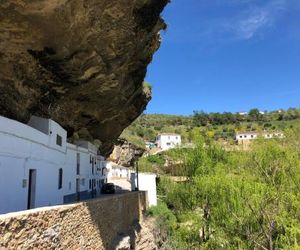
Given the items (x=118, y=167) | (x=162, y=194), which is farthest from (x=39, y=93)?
(x=118, y=167)

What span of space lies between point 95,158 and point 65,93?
1416 centimetres

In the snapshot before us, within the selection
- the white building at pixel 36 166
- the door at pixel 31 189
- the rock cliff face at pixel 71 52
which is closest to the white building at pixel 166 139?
the white building at pixel 36 166

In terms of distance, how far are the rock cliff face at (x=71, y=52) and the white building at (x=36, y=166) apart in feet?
6.03

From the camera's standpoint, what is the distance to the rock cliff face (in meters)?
13.4

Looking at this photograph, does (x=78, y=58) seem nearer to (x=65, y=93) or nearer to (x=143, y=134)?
(x=65, y=93)

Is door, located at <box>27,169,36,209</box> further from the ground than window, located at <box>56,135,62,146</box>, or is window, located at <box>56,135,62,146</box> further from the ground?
window, located at <box>56,135,62,146</box>

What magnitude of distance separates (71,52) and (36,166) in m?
5.36

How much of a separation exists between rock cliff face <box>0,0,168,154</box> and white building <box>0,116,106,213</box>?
1.84 m

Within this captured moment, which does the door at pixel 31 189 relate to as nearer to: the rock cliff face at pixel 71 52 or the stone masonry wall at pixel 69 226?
the stone masonry wall at pixel 69 226

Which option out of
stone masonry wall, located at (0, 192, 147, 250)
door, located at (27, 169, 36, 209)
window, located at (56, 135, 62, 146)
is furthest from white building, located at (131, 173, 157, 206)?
door, located at (27, 169, 36, 209)

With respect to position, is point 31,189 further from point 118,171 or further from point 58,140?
point 118,171

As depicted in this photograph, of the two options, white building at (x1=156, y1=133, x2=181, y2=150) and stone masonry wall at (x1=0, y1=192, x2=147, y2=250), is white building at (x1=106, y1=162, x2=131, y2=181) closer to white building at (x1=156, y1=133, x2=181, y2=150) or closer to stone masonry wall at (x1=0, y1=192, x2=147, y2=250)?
stone masonry wall at (x1=0, y1=192, x2=147, y2=250)

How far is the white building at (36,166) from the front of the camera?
12383mm

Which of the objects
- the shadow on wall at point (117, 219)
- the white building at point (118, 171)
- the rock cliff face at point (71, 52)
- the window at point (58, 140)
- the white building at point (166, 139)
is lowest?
the shadow on wall at point (117, 219)
